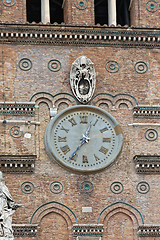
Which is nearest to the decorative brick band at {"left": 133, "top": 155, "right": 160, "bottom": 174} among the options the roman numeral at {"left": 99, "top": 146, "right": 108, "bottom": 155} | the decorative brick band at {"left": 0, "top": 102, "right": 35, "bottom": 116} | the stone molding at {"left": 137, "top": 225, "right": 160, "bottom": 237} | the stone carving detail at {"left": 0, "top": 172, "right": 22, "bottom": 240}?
the roman numeral at {"left": 99, "top": 146, "right": 108, "bottom": 155}

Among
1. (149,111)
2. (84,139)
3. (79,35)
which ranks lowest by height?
(84,139)

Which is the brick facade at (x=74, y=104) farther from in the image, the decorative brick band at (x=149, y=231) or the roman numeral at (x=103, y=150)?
the roman numeral at (x=103, y=150)

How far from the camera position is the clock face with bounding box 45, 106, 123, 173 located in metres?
24.8

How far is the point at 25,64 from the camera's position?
25391 millimetres

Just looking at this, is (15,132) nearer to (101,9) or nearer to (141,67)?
(141,67)

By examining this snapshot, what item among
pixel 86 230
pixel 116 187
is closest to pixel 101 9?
pixel 116 187

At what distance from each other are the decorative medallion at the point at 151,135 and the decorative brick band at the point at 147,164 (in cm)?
56

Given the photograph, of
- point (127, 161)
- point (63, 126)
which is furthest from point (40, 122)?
point (127, 161)

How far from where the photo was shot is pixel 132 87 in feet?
83.7

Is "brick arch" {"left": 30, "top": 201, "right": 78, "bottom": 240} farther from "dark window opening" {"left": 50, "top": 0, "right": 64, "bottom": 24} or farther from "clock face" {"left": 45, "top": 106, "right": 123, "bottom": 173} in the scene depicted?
"dark window opening" {"left": 50, "top": 0, "right": 64, "bottom": 24}

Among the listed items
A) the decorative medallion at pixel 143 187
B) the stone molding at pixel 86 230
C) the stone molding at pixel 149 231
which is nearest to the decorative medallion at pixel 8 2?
the decorative medallion at pixel 143 187

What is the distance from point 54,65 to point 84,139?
2040mm

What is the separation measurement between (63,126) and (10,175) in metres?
1.78

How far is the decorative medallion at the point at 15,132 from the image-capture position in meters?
24.8
